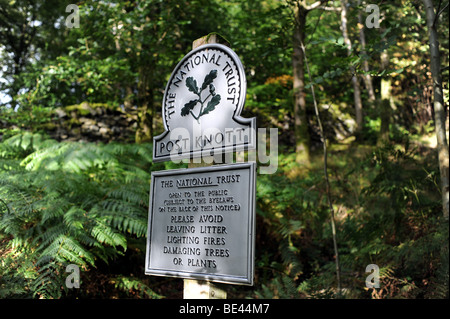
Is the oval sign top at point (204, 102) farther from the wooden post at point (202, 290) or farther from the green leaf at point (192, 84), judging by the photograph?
the wooden post at point (202, 290)

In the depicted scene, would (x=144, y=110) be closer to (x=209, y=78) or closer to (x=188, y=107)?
(x=188, y=107)

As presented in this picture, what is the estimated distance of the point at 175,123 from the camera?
118 inches

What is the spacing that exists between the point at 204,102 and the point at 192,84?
214 millimetres

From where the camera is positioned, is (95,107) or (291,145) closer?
(95,107)

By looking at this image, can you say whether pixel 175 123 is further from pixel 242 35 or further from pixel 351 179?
Result: pixel 242 35

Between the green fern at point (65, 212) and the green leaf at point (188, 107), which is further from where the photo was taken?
the green fern at point (65, 212)

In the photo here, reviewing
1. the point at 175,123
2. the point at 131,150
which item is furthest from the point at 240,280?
the point at 131,150

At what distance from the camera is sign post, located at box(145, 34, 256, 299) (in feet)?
7.98

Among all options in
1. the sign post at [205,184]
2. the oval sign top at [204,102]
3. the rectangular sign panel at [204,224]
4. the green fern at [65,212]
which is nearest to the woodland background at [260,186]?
the green fern at [65,212]

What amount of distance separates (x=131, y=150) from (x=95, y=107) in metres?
4.56

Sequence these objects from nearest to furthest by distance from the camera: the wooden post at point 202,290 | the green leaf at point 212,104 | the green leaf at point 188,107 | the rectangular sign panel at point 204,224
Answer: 1. the rectangular sign panel at point 204,224
2. the wooden post at point 202,290
3. the green leaf at point 212,104
4. the green leaf at point 188,107

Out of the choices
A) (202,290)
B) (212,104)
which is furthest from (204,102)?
(202,290)

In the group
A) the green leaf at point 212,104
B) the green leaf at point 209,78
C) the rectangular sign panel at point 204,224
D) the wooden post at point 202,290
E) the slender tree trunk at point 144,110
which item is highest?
the slender tree trunk at point 144,110

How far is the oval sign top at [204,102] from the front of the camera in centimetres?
258
